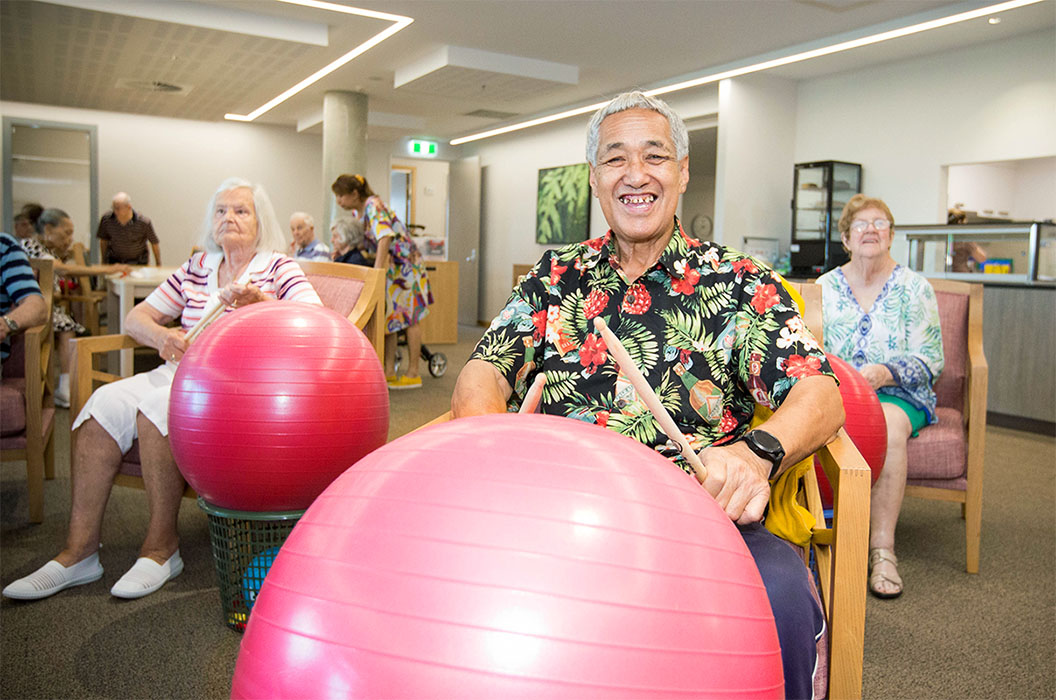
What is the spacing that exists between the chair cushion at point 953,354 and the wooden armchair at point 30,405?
3174 mm

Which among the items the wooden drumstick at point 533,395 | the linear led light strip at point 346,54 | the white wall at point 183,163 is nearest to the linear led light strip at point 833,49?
the linear led light strip at point 346,54

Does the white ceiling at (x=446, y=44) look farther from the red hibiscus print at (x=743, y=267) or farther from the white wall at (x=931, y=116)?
the red hibiscus print at (x=743, y=267)

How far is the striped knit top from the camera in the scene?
245 centimetres

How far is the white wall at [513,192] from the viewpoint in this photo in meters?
10.8

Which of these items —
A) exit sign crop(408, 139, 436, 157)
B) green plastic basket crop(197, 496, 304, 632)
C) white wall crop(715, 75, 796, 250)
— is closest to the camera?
green plastic basket crop(197, 496, 304, 632)

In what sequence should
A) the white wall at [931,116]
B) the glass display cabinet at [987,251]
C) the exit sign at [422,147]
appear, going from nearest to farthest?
the glass display cabinet at [987,251] < the white wall at [931,116] < the exit sign at [422,147]

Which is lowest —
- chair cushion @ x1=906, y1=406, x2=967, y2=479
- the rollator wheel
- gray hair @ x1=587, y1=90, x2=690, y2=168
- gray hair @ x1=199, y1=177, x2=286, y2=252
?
the rollator wheel

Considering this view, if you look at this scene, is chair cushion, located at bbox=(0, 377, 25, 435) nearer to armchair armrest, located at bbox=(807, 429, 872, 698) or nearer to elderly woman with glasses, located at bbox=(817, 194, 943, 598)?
armchair armrest, located at bbox=(807, 429, 872, 698)

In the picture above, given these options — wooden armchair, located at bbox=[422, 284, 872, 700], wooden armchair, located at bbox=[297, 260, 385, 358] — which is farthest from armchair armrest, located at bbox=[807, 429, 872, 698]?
wooden armchair, located at bbox=[297, 260, 385, 358]

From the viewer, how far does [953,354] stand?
114 inches

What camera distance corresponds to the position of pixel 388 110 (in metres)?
10.8

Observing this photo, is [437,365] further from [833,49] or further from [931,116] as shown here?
[931,116]

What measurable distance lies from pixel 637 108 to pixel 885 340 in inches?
63.5

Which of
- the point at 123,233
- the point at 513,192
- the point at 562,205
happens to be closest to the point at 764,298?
the point at 123,233
